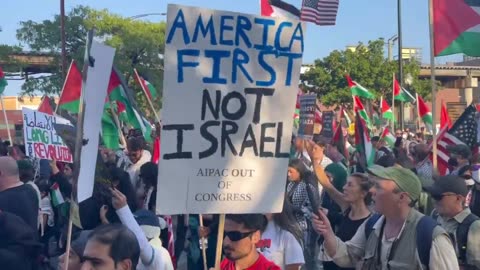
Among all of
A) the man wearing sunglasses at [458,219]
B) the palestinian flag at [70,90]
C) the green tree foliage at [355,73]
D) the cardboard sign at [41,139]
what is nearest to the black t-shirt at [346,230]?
the man wearing sunglasses at [458,219]

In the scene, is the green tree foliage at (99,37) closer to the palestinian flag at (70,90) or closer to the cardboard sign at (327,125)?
the cardboard sign at (327,125)

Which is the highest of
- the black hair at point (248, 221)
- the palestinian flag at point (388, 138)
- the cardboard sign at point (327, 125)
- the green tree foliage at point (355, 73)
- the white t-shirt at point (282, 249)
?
the green tree foliage at point (355, 73)

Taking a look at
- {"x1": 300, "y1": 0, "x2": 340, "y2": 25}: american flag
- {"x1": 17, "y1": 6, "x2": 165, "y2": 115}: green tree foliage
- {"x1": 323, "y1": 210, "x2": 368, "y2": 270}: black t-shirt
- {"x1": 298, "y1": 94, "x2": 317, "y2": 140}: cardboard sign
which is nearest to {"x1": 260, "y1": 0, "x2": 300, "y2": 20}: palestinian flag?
{"x1": 298, "y1": 94, "x2": 317, "y2": 140}: cardboard sign

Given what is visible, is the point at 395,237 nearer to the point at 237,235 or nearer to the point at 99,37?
the point at 237,235

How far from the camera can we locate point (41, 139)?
943cm

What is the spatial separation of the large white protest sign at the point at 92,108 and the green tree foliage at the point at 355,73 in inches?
1512

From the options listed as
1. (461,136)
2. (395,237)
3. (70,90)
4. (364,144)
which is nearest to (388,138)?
(364,144)

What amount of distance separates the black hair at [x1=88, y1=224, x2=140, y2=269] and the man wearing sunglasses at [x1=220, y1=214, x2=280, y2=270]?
0.71 meters

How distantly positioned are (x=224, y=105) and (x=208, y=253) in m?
2.77

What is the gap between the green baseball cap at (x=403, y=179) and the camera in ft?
15.6

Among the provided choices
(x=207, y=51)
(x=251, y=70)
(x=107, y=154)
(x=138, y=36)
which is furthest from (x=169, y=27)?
(x=138, y=36)

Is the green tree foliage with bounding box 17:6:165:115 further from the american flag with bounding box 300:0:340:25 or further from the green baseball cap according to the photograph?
the green baseball cap

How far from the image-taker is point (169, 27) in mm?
4172

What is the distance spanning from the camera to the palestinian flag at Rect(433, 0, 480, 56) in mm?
9320
